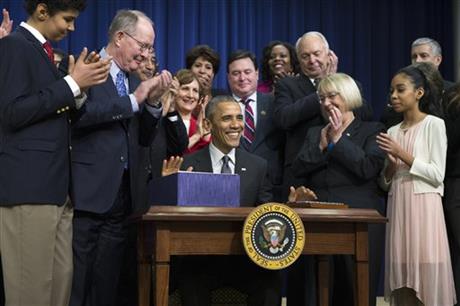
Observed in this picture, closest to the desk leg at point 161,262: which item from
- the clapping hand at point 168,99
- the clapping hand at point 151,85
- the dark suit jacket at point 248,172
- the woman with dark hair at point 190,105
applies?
the clapping hand at point 151,85

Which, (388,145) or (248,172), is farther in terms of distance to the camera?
(388,145)

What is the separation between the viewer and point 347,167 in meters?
3.67

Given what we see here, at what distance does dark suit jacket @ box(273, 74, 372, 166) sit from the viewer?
154 inches

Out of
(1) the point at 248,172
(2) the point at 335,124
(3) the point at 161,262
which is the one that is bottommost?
(3) the point at 161,262

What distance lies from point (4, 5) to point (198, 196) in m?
3.56

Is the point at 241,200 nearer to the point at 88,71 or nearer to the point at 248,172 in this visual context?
the point at 248,172

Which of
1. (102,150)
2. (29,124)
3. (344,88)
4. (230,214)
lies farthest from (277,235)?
(344,88)

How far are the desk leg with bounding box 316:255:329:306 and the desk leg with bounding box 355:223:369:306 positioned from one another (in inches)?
10.4

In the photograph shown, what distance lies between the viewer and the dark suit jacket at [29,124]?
2672 millimetres

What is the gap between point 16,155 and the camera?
268cm

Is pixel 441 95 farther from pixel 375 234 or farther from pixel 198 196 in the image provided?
pixel 198 196

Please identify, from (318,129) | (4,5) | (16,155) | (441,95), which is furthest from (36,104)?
(4,5)

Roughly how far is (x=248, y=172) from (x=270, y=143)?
2.29ft

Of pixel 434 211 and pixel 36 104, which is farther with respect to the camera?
pixel 434 211
